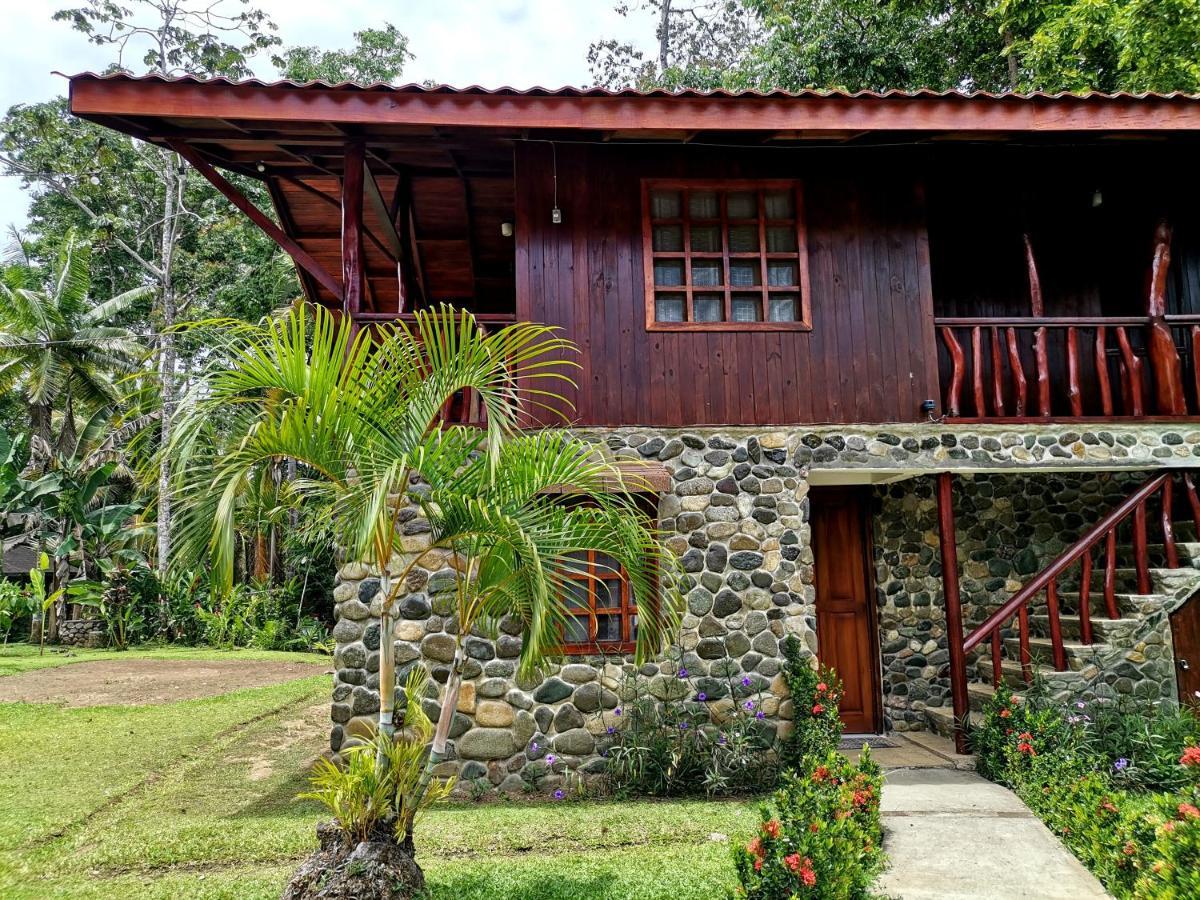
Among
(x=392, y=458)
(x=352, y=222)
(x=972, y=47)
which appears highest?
(x=972, y=47)

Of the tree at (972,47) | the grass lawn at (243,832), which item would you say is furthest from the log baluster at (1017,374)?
the tree at (972,47)

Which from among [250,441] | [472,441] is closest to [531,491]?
[472,441]

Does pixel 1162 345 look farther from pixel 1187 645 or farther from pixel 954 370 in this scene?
pixel 1187 645

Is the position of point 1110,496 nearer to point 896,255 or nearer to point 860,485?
point 860,485

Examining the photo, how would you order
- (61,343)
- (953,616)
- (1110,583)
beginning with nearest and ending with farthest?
(1110,583), (953,616), (61,343)

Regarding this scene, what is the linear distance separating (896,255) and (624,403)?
9.28 feet

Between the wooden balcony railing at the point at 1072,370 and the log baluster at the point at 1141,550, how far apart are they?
0.88m

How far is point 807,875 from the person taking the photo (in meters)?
3.29

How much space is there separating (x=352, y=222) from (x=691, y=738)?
4957mm

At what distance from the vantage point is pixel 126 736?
8141mm

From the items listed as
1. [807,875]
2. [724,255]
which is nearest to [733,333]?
[724,255]

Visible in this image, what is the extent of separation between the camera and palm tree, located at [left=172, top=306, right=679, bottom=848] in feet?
12.2

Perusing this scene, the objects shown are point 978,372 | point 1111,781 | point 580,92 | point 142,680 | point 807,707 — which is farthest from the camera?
point 142,680

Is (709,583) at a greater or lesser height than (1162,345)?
lesser
